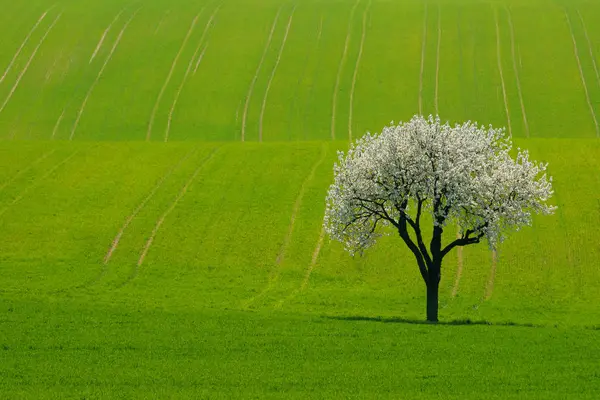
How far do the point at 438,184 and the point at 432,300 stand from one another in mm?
5158

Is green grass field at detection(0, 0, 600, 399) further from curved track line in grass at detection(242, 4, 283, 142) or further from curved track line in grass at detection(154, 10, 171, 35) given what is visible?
curved track line in grass at detection(154, 10, 171, 35)

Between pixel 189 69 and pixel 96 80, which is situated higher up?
pixel 189 69

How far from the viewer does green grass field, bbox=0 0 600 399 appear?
27922 mm

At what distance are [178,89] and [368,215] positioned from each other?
56190 millimetres

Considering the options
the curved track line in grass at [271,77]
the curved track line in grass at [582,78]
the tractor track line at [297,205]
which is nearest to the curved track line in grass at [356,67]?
the curved track line in grass at [271,77]

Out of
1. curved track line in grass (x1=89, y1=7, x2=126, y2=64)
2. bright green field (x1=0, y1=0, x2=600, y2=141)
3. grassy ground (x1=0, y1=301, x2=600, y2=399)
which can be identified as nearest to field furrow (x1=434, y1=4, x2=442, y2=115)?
bright green field (x1=0, y1=0, x2=600, y2=141)

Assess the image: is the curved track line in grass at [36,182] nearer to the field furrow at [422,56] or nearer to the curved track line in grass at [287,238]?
the curved track line in grass at [287,238]

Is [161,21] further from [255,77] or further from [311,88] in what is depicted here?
[311,88]

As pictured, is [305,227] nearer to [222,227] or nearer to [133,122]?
[222,227]

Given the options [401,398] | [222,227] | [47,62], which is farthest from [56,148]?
[401,398]

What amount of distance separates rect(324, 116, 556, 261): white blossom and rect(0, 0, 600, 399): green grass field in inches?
176

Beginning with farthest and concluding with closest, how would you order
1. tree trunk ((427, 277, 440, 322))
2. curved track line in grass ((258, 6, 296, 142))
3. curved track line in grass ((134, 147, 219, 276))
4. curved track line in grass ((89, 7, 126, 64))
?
curved track line in grass ((89, 7, 126, 64)) < curved track line in grass ((258, 6, 296, 142)) < curved track line in grass ((134, 147, 219, 276)) < tree trunk ((427, 277, 440, 322))

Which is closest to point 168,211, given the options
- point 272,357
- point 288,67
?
point 272,357

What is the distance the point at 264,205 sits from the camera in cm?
5722
